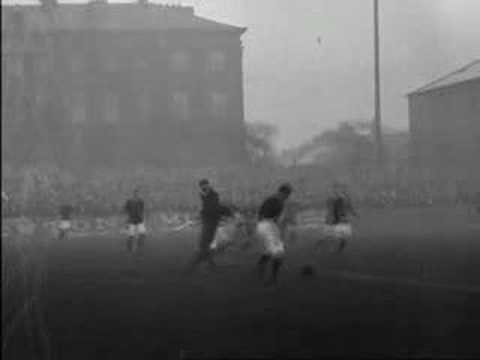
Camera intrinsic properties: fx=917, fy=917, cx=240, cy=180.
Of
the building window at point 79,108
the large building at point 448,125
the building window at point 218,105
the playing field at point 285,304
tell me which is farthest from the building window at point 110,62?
the large building at point 448,125

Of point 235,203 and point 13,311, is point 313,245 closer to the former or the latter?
point 235,203

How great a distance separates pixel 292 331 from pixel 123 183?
356 cm

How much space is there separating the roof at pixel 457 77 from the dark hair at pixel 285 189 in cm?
111

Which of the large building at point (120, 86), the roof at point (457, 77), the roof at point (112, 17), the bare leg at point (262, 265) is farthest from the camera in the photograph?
the bare leg at point (262, 265)

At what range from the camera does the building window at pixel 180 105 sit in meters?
5.21

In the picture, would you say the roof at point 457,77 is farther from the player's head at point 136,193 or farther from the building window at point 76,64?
the building window at point 76,64

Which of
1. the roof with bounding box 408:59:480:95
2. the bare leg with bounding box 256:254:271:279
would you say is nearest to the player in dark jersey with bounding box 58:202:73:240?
the roof with bounding box 408:59:480:95

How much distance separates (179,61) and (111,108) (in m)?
0.72

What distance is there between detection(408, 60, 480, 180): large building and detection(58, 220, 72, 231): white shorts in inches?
93.4

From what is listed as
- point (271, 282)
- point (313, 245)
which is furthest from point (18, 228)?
point (271, 282)

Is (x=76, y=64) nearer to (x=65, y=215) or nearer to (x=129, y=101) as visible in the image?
(x=129, y=101)

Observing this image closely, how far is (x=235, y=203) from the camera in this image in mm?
6469

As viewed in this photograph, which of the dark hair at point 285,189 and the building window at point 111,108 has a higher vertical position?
the building window at point 111,108

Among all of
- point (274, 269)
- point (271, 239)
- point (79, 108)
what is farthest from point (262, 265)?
point (79, 108)
